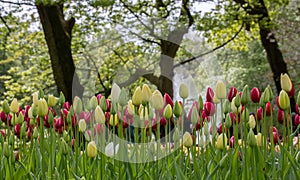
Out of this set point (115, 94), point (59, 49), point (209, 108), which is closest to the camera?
point (115, 94)

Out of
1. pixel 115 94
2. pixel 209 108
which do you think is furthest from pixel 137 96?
pixel 209 108

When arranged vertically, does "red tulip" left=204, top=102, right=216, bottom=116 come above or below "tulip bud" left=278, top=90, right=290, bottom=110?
below

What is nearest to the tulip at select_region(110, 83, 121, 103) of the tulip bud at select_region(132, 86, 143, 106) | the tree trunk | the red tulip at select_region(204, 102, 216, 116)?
the tulip bud at select_region(132, 86, 143, 106)

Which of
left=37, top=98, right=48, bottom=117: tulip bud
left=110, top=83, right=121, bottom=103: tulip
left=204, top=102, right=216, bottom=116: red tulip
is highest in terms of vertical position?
left=110, top=83, right=121, bottom=103: tulip

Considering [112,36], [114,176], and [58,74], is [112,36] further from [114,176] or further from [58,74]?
[114,176]

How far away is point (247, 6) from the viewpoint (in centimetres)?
809

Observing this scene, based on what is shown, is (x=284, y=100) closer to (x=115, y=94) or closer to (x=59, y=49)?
(x=115, y=94)

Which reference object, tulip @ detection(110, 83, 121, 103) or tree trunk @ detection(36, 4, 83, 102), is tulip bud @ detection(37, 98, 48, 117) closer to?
tulip @ detection(110, 83, 121, 103)

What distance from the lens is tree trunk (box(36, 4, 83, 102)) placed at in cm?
630

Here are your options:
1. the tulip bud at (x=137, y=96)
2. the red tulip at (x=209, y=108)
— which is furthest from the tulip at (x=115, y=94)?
the red tulip at (x=209, y=108)

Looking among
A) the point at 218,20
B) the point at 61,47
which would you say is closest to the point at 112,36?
the point at 61,47

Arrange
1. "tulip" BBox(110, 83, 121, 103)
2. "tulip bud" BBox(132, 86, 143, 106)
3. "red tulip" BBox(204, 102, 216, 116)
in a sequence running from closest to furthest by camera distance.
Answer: "tulip bud" BBox(132, 86, 143, 106)
"tulip" BBox(110, 83, 121, 103)
"red tulip" BBox(204, 102, 216, 116)

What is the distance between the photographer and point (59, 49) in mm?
6363

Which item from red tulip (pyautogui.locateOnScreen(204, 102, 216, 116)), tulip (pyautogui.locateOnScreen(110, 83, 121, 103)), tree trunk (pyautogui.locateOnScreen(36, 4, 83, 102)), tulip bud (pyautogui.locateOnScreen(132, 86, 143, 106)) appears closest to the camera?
tulip bud (pyautogui.locateOnScreen(132, 86, 143, 106))
